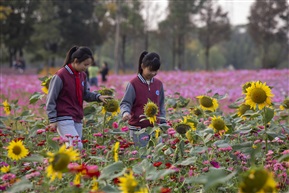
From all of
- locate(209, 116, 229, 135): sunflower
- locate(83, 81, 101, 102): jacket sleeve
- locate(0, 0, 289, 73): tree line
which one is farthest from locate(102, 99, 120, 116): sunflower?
locate(0, 0, 289, 73): tree line

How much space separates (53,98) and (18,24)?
1521 inches

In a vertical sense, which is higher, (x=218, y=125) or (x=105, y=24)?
(x=105, y=24)

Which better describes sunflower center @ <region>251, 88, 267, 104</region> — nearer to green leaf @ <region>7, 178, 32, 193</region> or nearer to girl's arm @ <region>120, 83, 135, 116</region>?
girl's arm @ <region>120, 83, 135, 116</region>

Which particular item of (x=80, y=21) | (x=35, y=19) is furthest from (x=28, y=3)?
(x=80, y=21)

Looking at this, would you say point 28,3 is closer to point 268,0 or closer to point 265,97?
point 268,0

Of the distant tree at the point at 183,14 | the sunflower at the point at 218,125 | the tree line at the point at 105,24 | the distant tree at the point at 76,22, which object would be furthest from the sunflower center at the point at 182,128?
the distant tree at the point at 183,14

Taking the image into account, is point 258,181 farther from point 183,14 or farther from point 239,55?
point 239,55

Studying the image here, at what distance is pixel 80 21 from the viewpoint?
40.9 metres

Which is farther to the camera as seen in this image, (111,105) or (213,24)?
(213,24)

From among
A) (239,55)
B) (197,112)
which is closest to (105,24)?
(239,55)

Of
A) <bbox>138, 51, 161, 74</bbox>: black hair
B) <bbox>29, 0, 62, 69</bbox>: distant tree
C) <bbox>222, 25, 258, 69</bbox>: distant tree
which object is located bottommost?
<bbox>222, 25, 258, 69</bbox>: distant tree

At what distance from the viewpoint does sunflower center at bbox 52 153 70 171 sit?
7.18 feet

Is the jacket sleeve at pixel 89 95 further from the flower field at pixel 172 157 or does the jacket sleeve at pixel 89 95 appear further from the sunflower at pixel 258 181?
the sunflower at pixel 258 181

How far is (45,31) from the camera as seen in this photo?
37.5 meters
